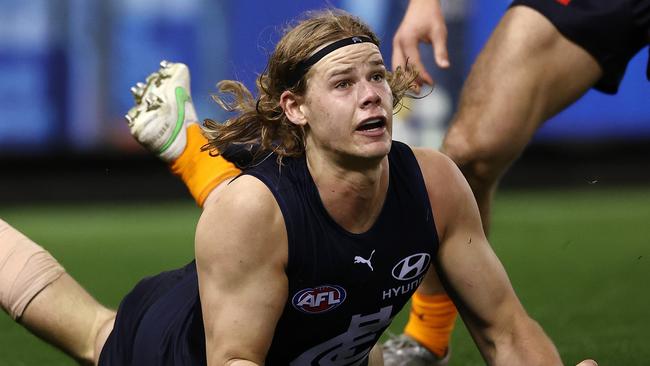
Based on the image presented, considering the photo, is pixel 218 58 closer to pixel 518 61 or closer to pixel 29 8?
pixel 29 8

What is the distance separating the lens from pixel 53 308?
3.92 metres

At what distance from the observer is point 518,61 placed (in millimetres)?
4355

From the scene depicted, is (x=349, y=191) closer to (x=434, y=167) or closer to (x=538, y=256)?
(x=434, y=167)

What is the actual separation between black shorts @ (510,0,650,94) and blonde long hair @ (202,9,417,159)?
92 cm

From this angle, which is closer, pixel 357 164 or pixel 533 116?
pixel 357 164

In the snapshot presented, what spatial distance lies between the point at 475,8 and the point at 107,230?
12.5 feet

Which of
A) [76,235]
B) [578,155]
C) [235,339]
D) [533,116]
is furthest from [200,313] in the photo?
[578,155]

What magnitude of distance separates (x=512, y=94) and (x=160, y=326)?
1.49 m

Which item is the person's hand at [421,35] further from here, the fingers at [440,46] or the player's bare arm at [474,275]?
the player's bare arm at [474,275]

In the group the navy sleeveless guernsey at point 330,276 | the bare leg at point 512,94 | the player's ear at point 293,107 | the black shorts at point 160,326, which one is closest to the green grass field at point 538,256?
the bare leg at point 512,94

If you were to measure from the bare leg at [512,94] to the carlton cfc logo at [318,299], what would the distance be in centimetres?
113

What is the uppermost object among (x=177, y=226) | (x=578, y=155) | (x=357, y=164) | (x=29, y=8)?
(x=357, y=164)

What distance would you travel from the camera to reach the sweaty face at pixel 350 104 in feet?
10.4

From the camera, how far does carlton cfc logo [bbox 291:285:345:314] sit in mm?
3252
